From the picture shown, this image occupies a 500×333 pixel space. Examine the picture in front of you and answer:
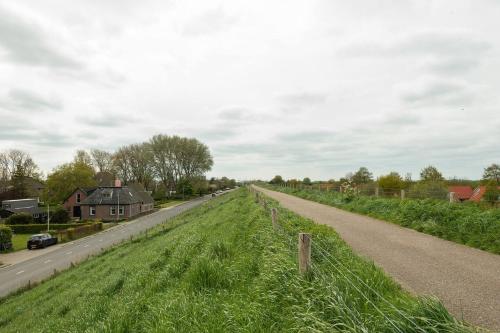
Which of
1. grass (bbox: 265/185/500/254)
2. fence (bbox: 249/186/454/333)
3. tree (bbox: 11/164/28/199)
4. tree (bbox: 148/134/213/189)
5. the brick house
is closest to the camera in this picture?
fence (bbox: 249/186/454/333)

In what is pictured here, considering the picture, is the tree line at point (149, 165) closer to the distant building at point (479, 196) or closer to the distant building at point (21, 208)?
the distant building at point (21, 208)

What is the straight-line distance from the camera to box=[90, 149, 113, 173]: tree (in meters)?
93.3

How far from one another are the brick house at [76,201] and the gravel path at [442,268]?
6499 cm

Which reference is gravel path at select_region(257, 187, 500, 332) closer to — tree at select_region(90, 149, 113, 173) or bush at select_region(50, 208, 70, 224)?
bush at select_region(50, 208, 70, 224)

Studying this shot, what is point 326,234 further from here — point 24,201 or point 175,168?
point 175,168

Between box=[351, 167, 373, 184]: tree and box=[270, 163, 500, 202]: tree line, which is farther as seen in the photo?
box=[351, 167, 373, 184]: tree

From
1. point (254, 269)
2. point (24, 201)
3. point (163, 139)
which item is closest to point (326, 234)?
point (254, 269)

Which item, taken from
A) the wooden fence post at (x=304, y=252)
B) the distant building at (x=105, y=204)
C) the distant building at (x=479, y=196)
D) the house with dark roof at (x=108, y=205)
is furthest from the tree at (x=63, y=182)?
the wooden fence post at (x=304, y=252)

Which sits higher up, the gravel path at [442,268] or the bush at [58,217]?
the gravel path at [442,268]

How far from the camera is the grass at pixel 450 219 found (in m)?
9.52

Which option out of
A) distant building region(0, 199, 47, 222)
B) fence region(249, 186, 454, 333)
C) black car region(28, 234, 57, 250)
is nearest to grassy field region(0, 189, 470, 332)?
fence region(249, 186, 454, 333)

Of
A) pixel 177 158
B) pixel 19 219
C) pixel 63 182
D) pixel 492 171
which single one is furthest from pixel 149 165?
pixel 492 171

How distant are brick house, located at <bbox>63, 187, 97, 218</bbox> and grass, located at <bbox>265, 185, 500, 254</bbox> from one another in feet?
205

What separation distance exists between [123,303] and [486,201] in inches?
522
